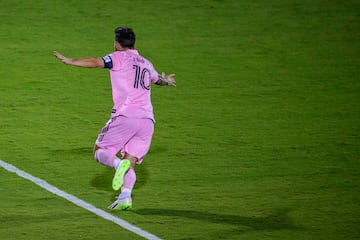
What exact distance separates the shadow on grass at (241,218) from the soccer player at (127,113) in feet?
1.34

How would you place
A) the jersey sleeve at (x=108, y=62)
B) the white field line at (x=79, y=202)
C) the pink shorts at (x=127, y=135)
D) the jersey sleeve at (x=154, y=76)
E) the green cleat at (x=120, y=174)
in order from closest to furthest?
the white field line at (x=79, y=202), the green cleat at (x=120, y=174), the jersey sleeve at (x=108, y=62), the pink shorts at (x=127, y=135), the jersey sleeve at (x=154, y=76)

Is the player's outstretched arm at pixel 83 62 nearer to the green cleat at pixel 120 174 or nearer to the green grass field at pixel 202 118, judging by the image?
the green cleat at pixel 120 174

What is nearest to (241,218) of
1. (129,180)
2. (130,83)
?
(129,180)

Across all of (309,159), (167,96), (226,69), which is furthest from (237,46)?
(309,159)

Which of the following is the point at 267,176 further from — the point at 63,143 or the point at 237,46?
the point at 237,46

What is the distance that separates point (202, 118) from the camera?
15.2 m

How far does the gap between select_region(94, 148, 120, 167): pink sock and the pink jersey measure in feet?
1.42

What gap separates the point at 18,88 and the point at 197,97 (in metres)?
2.84

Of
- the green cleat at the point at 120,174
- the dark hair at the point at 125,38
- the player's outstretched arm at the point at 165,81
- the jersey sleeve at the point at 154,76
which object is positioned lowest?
the green cleat at the point at 120,174

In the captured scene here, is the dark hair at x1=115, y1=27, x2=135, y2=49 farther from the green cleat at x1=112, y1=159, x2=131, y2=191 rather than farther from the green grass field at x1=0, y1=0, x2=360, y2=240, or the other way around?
the green grass field at x1=0, y1=0, x2=360, y2=240

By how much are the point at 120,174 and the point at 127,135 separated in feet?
1.78

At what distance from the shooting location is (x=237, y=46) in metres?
19.1

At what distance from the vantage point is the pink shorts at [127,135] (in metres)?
11.1

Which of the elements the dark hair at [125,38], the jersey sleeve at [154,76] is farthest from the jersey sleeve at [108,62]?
the jersey sleeve at [154,76]
